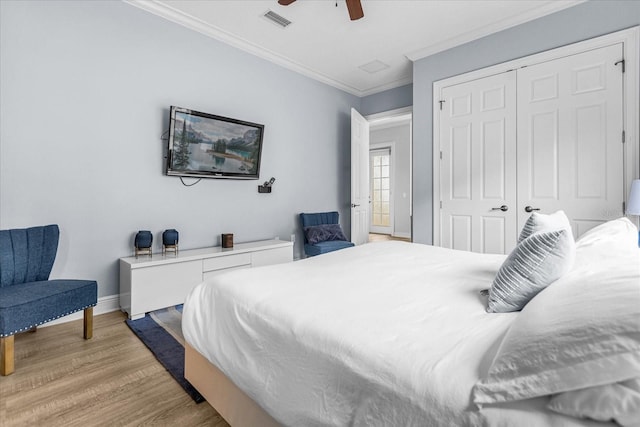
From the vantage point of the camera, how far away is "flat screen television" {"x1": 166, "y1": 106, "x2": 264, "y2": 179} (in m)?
3.17

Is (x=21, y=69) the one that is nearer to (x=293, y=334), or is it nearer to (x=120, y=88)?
(x=120, y=88)

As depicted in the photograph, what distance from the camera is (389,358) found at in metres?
0.83

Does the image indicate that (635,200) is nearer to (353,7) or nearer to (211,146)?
(353,7)

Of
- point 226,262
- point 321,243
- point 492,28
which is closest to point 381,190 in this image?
point 321,243

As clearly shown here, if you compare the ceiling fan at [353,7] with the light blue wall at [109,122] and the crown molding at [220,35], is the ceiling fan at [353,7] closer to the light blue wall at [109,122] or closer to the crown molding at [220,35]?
the crown molding at [220,35]

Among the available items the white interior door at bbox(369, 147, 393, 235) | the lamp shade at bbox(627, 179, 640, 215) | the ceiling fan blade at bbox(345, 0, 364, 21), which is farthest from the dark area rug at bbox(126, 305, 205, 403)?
the white interior door at bbox(369, 147, 393, 235)

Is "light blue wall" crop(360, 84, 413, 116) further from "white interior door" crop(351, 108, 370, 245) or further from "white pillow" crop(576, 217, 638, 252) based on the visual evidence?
"white pillow" crop(576, 217, 638, 252)

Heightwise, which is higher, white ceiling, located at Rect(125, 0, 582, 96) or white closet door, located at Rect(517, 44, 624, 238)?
white ceiling, located at Rect(125, 0, 582, 96)

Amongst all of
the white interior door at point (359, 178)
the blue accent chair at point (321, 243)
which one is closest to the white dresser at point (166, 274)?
the blue accent chair at point (321, 243)

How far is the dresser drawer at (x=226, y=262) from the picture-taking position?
313 cm

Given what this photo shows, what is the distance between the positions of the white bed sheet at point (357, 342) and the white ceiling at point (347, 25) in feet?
8.91

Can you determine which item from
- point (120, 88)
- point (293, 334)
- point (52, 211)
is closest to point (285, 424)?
point (293, 334)

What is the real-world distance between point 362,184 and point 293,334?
13.9ft

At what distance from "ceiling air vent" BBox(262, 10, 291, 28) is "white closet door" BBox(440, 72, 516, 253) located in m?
2.07
